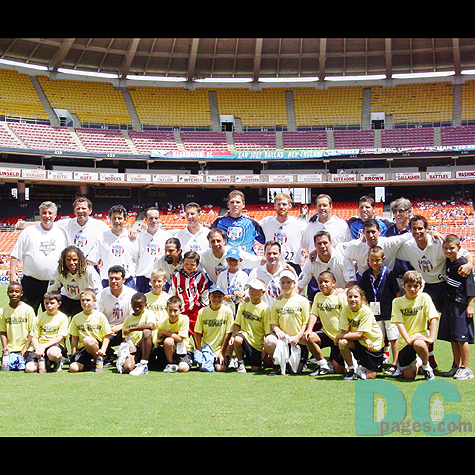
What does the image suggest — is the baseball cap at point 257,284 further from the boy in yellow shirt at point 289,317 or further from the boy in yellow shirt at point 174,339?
the boy in yellow shirt at point 174,339

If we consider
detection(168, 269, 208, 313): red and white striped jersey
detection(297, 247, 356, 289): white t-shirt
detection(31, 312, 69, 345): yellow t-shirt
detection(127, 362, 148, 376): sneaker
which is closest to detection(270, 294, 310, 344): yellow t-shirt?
detection(297, 247, 356, 289): white t-shirt

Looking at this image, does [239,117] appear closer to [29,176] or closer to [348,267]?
[29,176]

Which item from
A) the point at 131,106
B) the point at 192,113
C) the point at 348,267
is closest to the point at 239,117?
the point at 192,113

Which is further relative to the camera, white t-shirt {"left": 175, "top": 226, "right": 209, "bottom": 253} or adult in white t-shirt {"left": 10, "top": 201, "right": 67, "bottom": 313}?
white t-shirt {"left": 175, "top": 226, "right": 209, "bottom": 253}

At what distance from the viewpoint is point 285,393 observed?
16.6 ft

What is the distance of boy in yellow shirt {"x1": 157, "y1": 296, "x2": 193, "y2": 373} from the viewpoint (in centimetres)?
645

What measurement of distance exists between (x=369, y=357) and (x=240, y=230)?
2905mm

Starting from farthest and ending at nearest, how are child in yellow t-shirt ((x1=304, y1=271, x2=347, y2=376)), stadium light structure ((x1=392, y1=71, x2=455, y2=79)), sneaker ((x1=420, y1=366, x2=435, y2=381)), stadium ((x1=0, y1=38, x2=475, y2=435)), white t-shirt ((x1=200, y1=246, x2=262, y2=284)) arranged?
stadium light structure ((x1=392, y1=71, x2=455, y2=79)) → stadium ((x1=0, y1=38, x2=475, y2=435)) → white t-shirt ((x1=200, y1=246, x2=262, y2=284)) → child in yellow t-shirt ((x1=304, y1=271, x2=347, y2=376)) → sneaker ((x1=420, y1=366, x2=435, y2=381))

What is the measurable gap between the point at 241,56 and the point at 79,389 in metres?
37.5

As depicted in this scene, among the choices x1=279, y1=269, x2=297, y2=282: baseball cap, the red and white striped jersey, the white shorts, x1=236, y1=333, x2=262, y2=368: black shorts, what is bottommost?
x1=236, y1=333, x2=262, y2=368: black shorts

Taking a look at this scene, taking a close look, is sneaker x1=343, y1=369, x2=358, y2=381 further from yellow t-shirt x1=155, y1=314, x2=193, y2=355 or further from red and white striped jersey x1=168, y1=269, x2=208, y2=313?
red and white striped jersey x1=168, y1=269, x2=208, y2=313

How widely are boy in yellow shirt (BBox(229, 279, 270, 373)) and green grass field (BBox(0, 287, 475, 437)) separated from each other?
12.2 inches

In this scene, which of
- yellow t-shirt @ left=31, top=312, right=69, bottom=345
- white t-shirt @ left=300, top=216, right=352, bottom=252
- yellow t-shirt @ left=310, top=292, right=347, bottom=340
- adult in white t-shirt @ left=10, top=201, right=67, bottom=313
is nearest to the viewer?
yellow t-shirt @ left=310, top=292, right=347, bottom=340
